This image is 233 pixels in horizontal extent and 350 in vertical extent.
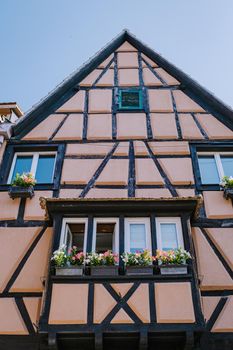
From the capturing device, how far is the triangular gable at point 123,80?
39.6 feet

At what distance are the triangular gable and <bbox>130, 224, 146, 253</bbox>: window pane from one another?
4.37 meters

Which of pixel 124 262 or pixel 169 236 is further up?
pixel 169 236

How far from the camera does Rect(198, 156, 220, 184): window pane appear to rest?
35.2ft

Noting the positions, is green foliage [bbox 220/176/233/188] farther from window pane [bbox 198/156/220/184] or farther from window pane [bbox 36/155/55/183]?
window pane [bbox 36/155/55/183]

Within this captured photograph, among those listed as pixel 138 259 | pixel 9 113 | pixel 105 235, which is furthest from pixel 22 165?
pixel 138 259

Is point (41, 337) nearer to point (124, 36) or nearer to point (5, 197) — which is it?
point (5, 197)

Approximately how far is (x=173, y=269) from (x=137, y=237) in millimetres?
1082

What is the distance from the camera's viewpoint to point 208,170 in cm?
1105

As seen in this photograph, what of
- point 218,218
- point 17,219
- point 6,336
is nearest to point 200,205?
point 218,218

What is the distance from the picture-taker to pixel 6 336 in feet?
26.1

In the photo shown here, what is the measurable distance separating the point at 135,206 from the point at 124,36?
7.63 metres

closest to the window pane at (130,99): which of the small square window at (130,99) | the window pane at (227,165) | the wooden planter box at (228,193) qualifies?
the small square window at (130,99)

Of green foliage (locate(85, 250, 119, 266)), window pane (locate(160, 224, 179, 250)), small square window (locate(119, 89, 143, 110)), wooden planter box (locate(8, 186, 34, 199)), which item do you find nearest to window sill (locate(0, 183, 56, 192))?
wooden planter box (locate(8, 186, 34, 199))

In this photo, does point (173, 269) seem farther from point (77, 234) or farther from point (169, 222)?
point (77, 234)
